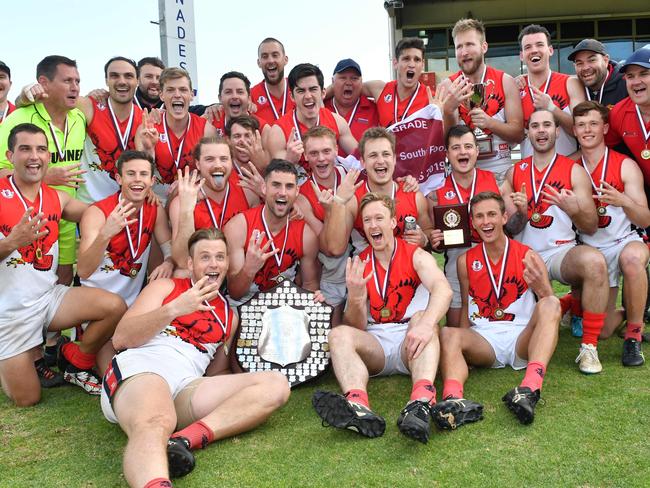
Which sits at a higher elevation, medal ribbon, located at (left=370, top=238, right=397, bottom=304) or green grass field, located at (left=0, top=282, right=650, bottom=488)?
medal ribbon, located at (left=370, top=238, right=397, bottom=304)

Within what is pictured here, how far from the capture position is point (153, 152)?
5.67 meters

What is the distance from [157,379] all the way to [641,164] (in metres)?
4.37

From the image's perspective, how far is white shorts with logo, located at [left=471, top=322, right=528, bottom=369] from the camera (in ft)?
14.8

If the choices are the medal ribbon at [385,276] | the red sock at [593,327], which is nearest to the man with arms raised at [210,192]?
the medal ribbon at [385,276]

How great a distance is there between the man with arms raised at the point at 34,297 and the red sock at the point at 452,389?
256cm

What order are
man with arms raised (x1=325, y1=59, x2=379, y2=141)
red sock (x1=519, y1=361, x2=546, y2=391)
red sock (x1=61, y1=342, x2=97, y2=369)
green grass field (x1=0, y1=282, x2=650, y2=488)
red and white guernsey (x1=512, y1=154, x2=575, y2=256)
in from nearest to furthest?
green grass field (x1=0, y1=282, x2=650, y2=488)
red sock (x1=519, y1=361, x2=546, y2=391)
red sock (x1=61, y1=342, x2=97, y2=369)
red and white guernsey (x1=512, y1=154, x2=575, y2=256)
man with arms raised (x1=325, y1=59, x2=379, y2=141)

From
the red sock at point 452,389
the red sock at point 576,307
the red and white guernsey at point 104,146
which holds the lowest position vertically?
the red sock at point 452,389

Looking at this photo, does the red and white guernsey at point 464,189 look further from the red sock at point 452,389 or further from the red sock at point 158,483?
the red sock at point 158,483

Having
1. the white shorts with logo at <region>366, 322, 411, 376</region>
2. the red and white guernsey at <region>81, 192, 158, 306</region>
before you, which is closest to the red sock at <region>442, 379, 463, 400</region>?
the white shorts with logo at <region>366, 322, 411, 376</region>

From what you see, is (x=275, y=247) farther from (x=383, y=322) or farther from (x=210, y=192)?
(x=383, y=322)

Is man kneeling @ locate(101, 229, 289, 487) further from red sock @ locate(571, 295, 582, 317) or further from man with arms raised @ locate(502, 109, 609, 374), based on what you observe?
red sock @ locate(571, 295, 582, 317)

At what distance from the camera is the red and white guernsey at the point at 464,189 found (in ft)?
17.4

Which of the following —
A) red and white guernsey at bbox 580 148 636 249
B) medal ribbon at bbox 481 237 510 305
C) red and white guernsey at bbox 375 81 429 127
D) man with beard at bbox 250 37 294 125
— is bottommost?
medal ribbon at bbox 481 237 510 305

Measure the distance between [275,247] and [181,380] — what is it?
1.58m
